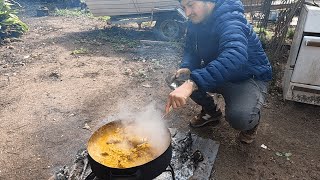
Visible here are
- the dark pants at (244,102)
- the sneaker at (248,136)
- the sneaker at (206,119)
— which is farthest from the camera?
the sneaker at (206,119)

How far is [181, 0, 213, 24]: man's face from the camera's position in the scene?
284 centimetres

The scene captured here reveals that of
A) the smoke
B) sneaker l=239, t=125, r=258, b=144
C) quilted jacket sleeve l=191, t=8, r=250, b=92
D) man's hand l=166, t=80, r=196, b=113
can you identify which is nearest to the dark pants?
sneaker l=239, t=125, r=258, b=144

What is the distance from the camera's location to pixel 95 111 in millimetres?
4668

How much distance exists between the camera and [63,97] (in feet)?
16.9

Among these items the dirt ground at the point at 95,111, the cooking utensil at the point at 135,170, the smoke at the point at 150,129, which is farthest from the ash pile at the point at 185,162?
the cooking utensil at the point at 135,170

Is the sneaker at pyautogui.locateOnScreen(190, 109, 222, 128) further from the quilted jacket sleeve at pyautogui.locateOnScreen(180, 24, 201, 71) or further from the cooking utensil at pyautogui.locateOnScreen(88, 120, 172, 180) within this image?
the cooking utensil at pyautogui.locateOnScreen(88, 120, 172, 180)

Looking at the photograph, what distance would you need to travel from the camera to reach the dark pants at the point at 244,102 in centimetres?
323

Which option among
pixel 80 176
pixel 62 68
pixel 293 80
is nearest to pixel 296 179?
pixel 293 80

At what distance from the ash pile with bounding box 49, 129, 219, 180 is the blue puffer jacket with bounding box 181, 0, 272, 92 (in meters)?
0.89

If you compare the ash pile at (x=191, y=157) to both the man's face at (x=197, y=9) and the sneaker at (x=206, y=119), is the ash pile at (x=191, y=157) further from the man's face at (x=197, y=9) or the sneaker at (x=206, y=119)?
the man's face at (x=197, y=9)

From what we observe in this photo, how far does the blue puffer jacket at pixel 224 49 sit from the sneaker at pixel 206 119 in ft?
2.55

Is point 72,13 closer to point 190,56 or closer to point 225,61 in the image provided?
point 190,56

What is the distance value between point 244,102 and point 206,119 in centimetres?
95

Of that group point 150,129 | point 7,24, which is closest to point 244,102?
point 150,129
